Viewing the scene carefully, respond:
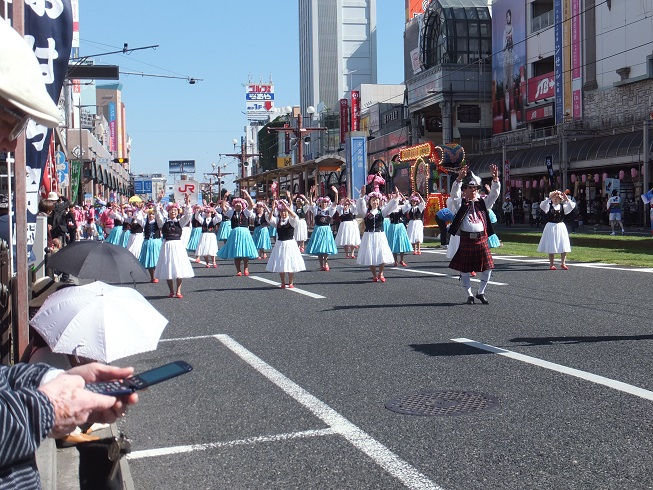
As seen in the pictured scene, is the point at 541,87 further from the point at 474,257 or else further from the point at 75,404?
the point at 75,404

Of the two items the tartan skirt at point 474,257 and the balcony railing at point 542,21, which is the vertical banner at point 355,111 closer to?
the balcony railing at point 542,21

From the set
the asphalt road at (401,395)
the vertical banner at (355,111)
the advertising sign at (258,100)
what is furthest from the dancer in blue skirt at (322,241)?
the advertising sign at (258,100)

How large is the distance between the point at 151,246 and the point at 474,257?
8.68 m

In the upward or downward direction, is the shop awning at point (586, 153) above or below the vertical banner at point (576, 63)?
below

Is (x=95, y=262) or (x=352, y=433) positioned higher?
(x=95, y=262)

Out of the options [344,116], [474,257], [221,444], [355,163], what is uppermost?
[344,116]

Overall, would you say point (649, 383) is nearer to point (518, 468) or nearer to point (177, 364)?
point (518, 468)

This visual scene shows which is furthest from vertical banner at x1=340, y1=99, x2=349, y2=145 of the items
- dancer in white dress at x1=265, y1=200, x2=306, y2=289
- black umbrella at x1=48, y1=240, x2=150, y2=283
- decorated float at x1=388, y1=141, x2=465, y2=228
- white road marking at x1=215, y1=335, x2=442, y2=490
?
black umbrella at x1=48, y1=240, x2=150, y2=283

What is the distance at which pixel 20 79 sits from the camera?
6.40ft

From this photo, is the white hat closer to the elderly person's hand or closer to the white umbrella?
the elderly person's hand

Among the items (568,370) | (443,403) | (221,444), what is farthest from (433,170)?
(221,444)

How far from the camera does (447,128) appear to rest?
5525 cm

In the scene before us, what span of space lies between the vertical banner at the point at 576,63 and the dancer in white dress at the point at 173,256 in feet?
102

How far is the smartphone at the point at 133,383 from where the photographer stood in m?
2.03
